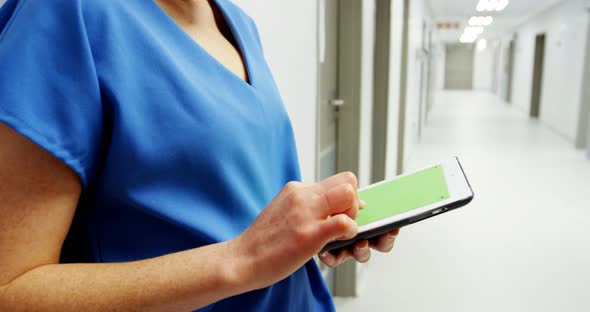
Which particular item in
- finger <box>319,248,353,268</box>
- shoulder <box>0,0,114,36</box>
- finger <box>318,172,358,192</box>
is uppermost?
shoulder <box>0,0,114,36</box>

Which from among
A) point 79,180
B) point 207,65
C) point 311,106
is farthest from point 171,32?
point 311,106

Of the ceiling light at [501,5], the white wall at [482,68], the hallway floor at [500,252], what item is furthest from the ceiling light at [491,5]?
the white wall at [482,68]

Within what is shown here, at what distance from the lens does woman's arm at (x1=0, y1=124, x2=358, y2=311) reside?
15.8 inches

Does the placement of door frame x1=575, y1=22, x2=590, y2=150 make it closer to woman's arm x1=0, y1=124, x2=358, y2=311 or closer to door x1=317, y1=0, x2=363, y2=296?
door x1=317, y1=0, x2=363, y2=296

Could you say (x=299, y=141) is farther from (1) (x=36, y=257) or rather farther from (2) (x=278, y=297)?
(1) (x=36, y=257)

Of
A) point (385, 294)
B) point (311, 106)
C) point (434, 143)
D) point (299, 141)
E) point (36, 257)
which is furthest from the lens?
point (434, 143)

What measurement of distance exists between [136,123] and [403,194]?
46 cm

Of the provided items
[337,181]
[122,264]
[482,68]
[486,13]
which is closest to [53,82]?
[122,264]

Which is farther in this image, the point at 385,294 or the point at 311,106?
the point at 385,294

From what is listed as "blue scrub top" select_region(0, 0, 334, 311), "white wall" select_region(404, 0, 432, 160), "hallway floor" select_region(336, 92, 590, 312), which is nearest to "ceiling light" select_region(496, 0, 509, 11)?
"white wall" select_region(404, 0, 432, 160)

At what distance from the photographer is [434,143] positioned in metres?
7.91

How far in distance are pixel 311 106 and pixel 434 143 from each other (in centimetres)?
649

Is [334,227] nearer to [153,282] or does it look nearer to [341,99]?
[153,282]

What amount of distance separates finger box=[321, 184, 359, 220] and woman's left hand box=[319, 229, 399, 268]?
0.27m
